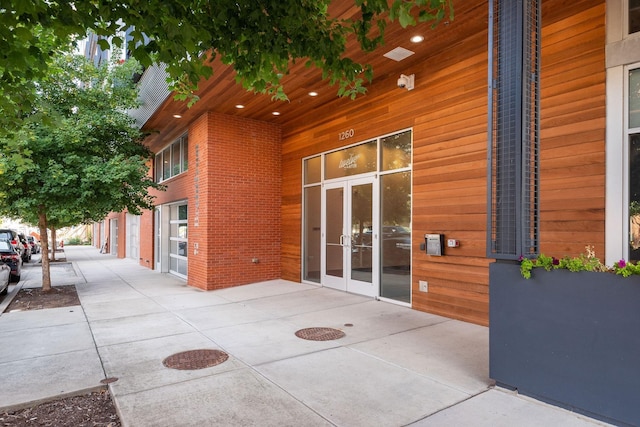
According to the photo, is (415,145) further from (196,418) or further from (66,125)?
(66,125)

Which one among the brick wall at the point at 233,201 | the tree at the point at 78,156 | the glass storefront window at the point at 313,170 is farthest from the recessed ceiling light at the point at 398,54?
the tree at the point at 78,156

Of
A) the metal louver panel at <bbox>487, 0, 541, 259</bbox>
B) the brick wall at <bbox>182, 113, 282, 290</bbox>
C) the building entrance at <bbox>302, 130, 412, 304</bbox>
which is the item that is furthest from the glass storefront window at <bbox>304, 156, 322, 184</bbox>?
the metal louver panel at <bbox>487, 0, 541, 259</bbox>

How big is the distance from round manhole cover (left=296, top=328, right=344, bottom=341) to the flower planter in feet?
6.95

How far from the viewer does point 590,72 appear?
14.5ft

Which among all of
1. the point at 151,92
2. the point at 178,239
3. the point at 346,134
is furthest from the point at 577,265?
the point at 178,239

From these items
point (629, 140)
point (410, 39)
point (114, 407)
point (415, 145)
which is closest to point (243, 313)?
point (114, 407)

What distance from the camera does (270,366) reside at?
13.4 feet

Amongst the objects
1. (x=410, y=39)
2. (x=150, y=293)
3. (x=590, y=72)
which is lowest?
(x=150, y=293)

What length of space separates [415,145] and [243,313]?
3.97m

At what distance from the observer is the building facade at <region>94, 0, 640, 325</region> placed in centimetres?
427

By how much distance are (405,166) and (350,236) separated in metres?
1.96

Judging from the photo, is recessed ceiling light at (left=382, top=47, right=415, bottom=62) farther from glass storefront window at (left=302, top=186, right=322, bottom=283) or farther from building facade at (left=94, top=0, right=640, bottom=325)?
glass storefront window at (left=302, top=186, right=322, bottom=283)

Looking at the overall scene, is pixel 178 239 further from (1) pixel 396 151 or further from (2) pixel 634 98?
(2) pixel 634 98

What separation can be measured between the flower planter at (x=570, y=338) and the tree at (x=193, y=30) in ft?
7.37
